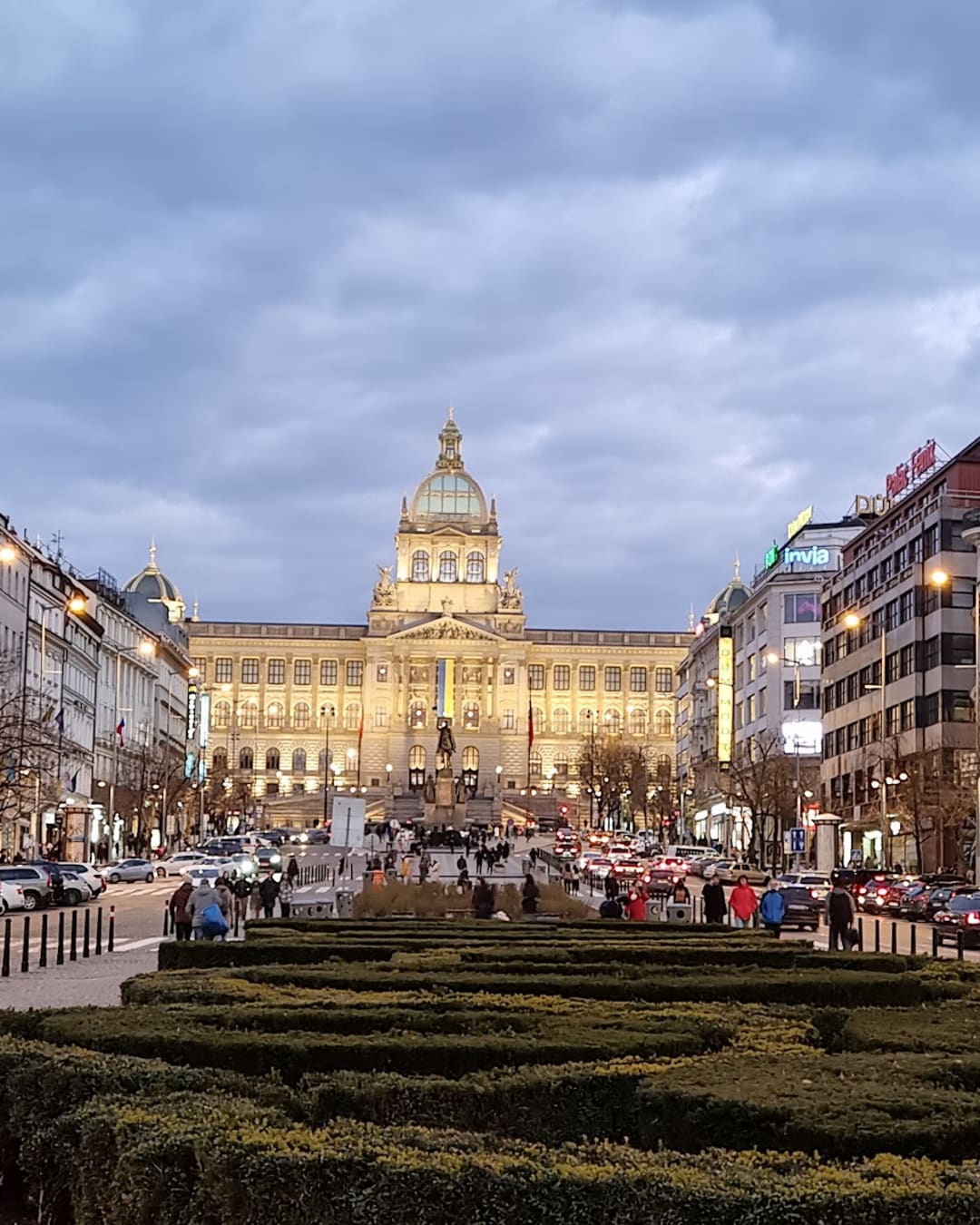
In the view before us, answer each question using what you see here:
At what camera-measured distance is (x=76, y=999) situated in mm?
27125

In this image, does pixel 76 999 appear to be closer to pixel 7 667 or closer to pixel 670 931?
pixel 670 931

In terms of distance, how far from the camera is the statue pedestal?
143250 mm

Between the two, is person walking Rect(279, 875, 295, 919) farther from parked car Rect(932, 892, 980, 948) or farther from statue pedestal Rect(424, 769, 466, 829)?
statue pedestal Rect(424, 769, 466, 829)

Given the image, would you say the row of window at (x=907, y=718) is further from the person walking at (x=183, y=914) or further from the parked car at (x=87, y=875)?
the person walking at (x=183, y=914)

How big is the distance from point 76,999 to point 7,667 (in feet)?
192

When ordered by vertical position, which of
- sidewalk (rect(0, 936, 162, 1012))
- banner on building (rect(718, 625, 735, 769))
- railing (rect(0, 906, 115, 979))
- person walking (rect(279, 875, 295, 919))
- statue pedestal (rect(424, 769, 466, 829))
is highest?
banner on building (rect(718, 625, 735, 769))

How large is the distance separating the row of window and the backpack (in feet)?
196

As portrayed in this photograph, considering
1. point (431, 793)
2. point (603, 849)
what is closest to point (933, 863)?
point (603, 849)

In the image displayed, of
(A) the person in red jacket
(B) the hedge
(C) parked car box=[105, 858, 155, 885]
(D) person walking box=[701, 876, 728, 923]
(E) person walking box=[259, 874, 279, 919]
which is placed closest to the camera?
(B) the hedge

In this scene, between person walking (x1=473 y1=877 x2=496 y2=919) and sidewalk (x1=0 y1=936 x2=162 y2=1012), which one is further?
person walking (x1=473 y1=877 x2=496 y2=919)

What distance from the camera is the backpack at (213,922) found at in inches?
1310

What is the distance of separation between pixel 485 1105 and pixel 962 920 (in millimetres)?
37090

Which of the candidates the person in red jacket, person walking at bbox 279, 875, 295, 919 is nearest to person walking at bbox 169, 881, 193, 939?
person walking at bbox 279, 875, 295, 919

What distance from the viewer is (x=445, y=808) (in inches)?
5659
